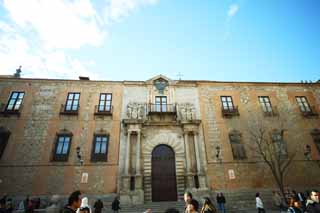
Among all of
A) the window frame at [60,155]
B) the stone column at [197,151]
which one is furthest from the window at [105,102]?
the stone column at [197,151]

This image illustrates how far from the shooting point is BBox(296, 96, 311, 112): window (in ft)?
62.5

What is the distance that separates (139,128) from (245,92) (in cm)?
1230

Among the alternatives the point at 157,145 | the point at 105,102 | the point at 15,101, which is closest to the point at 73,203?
the point at 157,145

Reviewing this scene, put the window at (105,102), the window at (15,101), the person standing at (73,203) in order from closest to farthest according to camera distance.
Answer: the person standing at (73,203), the window at (15,101), the window at (105,102)

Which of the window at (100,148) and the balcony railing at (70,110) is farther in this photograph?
the balcony railing at (70,110)

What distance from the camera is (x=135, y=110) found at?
58.4ft

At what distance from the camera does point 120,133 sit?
16.6 m

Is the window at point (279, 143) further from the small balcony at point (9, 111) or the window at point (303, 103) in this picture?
the small balcony at point (9, 111)

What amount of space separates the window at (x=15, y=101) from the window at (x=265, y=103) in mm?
24645

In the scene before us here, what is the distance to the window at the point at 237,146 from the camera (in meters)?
16.2

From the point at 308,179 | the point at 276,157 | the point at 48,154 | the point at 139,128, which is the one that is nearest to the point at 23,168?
the point at 48,154

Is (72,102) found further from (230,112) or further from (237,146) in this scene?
(237,146)

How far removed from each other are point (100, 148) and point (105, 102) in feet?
15.6

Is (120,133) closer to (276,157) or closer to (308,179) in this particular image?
(276,157)
